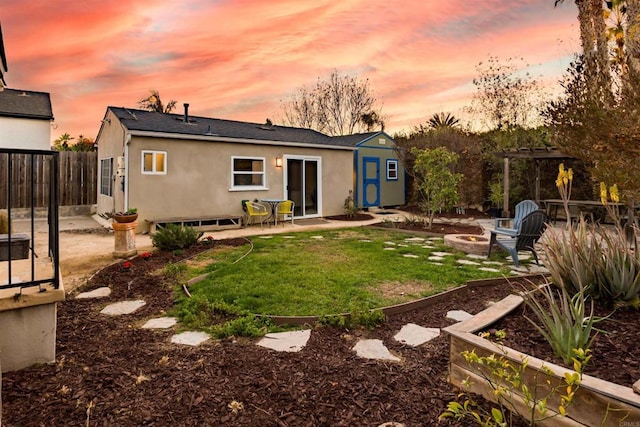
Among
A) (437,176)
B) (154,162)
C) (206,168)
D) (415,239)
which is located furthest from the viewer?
(206,168)

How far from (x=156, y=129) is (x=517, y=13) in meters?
9.76

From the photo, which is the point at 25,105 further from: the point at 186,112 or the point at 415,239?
the point at 415,239

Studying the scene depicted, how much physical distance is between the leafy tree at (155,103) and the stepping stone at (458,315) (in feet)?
82.8

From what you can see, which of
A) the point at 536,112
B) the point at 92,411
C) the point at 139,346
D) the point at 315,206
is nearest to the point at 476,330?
the point at 92,411

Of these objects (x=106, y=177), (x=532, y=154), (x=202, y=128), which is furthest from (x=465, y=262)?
(x=106, y=177)

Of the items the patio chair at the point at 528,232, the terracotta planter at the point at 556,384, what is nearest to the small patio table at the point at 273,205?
the patio chair at the point at 528,232

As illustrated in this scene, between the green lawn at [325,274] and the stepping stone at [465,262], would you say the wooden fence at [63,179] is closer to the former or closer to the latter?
the green lawn at [325,274]

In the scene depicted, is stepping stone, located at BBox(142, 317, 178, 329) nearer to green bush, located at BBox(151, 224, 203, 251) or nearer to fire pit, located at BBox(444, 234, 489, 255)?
green bush, located at BBox(151, 224, 203, 251)

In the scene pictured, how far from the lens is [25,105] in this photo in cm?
1320

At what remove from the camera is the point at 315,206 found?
13523 mm

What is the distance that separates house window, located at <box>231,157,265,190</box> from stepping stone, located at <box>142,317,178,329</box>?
803cm

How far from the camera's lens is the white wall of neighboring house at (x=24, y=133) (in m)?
12.1

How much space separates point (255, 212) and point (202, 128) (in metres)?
3.19

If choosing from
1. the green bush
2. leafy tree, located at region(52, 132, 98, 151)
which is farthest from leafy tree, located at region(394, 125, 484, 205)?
leafy tree, located at region(52, 132, 98, 151)
